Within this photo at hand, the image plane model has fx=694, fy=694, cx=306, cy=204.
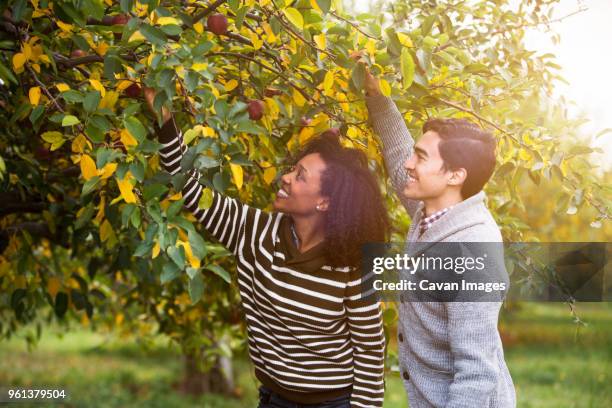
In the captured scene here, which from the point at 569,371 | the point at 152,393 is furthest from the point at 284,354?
the point at 569,371

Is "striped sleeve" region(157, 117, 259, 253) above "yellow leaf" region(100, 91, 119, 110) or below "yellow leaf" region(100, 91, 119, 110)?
below

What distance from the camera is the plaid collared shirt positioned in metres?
1.53

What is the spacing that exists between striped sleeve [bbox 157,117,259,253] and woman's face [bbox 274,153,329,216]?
0.13m

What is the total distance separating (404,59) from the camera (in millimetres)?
1420

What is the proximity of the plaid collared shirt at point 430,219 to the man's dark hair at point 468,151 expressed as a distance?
64mm

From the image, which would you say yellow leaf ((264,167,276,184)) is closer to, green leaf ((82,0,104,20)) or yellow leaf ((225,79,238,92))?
yellow leaf ((225,79,238,92))

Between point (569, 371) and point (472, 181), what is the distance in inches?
204

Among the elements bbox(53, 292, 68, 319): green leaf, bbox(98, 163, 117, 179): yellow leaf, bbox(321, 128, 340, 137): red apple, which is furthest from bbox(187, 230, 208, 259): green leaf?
bbox(53, 292, 68, 319): green leaf

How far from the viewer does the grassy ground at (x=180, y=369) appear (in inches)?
197

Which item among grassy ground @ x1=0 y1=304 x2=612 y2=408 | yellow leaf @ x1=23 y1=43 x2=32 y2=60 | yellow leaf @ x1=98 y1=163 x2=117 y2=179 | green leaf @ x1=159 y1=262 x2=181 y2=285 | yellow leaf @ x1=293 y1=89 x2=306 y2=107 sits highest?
yellow leaf @ x1=23 y1=43 x2=32 y2=60

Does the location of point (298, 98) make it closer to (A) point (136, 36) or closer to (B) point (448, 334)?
(A) point (136, 36)

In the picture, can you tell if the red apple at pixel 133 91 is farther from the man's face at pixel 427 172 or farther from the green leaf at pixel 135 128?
the man's face at pixel 427 172

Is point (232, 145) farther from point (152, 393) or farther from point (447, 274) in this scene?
point (152, 393)

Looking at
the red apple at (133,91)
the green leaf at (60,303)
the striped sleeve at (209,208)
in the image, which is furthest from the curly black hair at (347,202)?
the green leaf at (60,303)
